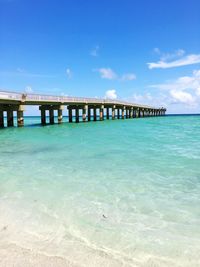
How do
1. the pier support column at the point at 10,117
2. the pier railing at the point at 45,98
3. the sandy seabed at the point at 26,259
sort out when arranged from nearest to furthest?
the sandy seabed at the point at 26,259
the pier railing at the point at 45,98
the pier support column at the point at 10,117

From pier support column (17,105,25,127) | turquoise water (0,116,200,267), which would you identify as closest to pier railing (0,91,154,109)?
pier support column (17,105,25,127)

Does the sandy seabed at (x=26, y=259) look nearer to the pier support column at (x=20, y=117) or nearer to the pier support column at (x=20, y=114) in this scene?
the pier support column at (x=20, y=114)

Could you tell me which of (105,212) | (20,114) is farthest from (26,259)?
(20,114)

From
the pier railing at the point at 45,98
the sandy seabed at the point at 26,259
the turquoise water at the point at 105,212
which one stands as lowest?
the turquoise water at the point at 105,212

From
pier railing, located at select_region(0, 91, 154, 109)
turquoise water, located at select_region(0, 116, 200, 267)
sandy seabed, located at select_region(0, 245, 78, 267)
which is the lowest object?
turquoise water, located at select_region(0, 116, 200, 267)

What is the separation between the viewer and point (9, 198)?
6121mm

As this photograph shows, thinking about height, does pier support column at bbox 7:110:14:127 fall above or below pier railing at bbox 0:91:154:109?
below

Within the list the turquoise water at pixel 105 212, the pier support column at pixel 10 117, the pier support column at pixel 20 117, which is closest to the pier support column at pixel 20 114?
the pier support column at pixel 20 117

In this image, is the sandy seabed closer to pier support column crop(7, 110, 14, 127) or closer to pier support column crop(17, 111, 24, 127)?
pier support column crop(17, 111, 24, 127)

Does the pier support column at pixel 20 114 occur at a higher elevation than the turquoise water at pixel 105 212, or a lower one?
higher

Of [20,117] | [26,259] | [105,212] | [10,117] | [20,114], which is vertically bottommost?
[105,212]

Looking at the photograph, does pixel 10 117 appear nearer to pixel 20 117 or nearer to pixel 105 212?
pixel 20 117

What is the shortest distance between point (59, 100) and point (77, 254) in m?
38.2

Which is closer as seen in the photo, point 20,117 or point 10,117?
point 20,117
